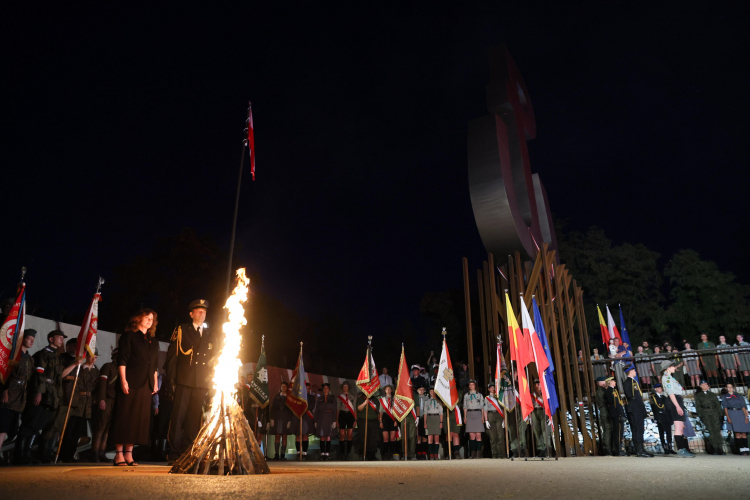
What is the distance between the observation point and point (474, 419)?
11281 mm

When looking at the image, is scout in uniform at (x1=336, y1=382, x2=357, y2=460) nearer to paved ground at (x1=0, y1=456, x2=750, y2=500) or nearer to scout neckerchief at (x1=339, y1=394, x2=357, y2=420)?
scout neckerchief at (x1=339, y1=394, x2=357, y2=420)

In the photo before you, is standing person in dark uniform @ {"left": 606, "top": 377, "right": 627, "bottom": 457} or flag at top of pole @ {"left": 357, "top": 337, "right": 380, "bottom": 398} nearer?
standing person in dark uniform @ {"left": 606, "top": 377, "right": 627, "bottom": 457}

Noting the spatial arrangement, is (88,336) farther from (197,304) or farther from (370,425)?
(370,425)

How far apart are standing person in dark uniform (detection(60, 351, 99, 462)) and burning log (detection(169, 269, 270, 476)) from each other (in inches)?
164

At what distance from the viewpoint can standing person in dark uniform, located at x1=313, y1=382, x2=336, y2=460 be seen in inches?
471

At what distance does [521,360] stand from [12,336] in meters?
8.18

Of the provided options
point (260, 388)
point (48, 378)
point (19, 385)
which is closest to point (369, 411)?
point (260, 388)

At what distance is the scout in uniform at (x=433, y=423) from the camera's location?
37.7 feet

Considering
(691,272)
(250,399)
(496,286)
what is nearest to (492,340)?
(496,286)

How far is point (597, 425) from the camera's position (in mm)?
12250

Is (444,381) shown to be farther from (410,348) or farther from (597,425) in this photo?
(410,348)

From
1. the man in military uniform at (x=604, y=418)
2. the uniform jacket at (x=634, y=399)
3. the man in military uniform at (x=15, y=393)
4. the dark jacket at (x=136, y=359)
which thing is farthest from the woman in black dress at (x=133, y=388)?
the man in military uniform at (x=604, y=418)

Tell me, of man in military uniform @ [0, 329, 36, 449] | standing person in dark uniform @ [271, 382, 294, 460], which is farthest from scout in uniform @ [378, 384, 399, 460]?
man in military uniform @ [0, 329, 36, 449]

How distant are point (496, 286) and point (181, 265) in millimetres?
13549
